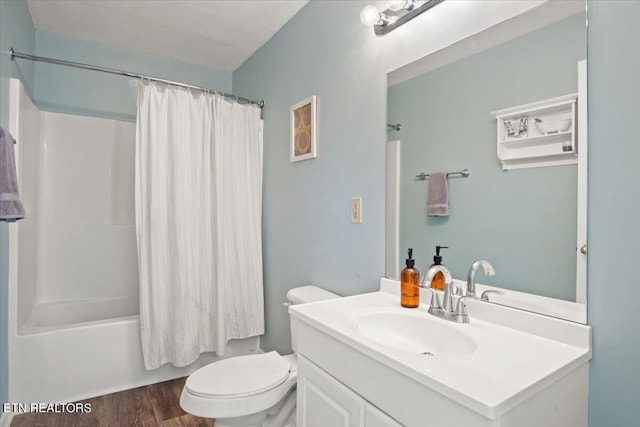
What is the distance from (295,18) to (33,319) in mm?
2575

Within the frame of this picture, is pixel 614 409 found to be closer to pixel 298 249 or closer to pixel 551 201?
pixel 551 201

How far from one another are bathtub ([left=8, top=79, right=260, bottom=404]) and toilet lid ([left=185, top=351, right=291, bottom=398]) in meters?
0.97

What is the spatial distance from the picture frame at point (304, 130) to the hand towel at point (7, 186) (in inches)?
53.5

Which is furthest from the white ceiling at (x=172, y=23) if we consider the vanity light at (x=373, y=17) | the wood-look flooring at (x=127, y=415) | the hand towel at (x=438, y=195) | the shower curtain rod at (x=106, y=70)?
the wood-look flooring at (x=127, y=415)

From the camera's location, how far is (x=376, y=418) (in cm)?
90

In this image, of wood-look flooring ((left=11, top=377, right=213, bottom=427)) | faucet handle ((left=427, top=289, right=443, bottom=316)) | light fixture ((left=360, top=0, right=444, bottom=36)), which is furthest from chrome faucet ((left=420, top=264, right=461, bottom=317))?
wood-look flooring ((left=11, top=377, right=213, bottom=427))

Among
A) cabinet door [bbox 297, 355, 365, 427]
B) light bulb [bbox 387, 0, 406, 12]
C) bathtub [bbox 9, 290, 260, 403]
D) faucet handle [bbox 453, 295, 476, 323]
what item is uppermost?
light bulb [bbox 387, 0, 406, 12]

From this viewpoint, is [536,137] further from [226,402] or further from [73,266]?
[73,266]

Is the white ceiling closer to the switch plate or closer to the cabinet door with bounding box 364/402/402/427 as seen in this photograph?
the switch plate

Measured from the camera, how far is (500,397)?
656 millimetres

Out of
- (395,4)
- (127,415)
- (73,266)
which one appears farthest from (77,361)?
(395,4)

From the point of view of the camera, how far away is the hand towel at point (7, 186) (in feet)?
4.33

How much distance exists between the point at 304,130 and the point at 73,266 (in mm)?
2210

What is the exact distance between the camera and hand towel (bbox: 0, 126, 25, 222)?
132 cm
